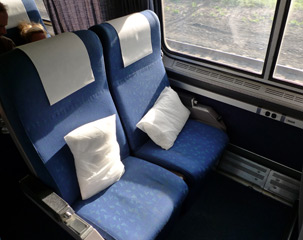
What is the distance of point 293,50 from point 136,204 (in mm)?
1592

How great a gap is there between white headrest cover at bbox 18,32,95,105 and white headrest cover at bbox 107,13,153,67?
0.34 metres

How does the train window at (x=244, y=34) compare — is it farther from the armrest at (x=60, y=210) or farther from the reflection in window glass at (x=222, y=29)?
the armrest at (x=60, y=210)

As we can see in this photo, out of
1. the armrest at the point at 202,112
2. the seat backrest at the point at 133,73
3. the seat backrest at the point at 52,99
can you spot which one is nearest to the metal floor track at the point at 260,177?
the armrest at the point at 202,112

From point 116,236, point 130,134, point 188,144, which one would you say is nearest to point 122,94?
point 130,134

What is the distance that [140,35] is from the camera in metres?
1.84

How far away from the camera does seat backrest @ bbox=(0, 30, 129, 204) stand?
1205mm

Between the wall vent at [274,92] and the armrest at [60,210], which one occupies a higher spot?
the wall vent at [274,92]

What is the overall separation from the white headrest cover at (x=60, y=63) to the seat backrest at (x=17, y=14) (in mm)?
1066

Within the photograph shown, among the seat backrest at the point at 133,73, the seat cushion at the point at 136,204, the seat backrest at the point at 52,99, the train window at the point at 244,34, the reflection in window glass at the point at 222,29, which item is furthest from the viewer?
the reflection in window glass at the point at 222,29

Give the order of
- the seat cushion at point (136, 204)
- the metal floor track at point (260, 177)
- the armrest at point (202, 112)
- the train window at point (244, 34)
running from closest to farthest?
the seat cushion at point (136, 204)
the train window at point (244, 34)
the metal floor track at point (260, 177)
the armrest at point (202, 112)

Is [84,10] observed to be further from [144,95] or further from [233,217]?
[233,217]

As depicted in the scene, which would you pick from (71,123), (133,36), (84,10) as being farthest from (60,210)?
(84,10)

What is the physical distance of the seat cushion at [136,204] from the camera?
1.38 m

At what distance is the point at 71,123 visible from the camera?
147 cm
